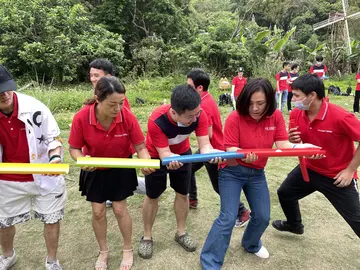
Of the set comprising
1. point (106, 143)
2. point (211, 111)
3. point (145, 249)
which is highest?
point (211, 111)

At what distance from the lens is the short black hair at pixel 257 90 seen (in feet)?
8.42

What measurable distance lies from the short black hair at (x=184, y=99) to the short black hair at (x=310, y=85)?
41.4 inches

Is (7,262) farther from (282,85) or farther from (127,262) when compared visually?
(282,85)

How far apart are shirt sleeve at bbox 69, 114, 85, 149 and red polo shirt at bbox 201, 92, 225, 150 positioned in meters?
1.44

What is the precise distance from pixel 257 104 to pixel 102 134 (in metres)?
1.38

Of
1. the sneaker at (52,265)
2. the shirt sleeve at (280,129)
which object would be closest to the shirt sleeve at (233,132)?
the shirt sleeve at (280,129)

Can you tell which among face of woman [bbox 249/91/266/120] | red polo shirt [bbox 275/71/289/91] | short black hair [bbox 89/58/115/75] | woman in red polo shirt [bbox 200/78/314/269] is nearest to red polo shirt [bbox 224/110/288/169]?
woman in red polo shirt [bbox 200/78/314/269]

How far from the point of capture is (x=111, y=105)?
237cm

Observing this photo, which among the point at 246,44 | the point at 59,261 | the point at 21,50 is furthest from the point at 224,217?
the point at 246,44

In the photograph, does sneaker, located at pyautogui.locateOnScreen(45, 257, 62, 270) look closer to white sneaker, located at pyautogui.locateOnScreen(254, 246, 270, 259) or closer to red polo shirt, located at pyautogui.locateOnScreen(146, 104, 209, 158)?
red polo shirt, located at pyautogui.locateOnScreen(146, 104, 209, 158)

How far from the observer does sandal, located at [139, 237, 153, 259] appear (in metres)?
3.08

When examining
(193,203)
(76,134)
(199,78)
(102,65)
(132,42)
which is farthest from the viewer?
(132,42)

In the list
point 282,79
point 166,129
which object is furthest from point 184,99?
point 282,79

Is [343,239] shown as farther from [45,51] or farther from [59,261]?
[45,51]
